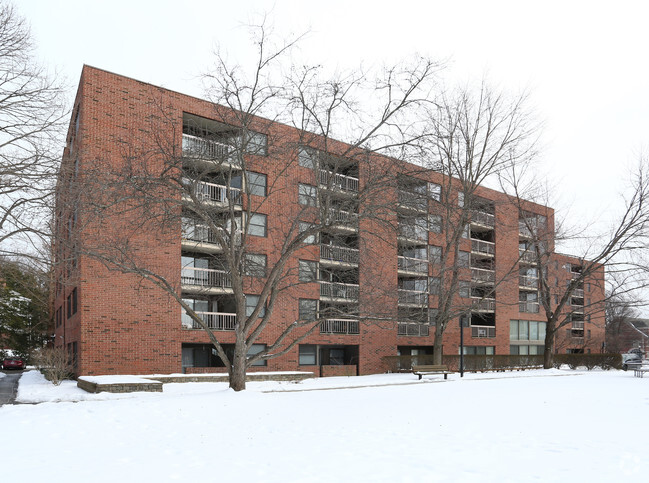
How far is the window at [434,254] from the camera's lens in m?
36.9

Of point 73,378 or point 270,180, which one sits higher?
point 270,180

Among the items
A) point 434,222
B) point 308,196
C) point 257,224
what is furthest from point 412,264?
point 308,196

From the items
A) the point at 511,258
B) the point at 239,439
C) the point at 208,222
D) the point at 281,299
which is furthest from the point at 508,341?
the point at 239,439

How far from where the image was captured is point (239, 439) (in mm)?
9227

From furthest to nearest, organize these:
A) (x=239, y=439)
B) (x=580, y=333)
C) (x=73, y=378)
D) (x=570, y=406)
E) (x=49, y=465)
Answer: (x=580, y=333), (x=73, y=378), (x=570, y=406), (x=239, y=439), (x=49, y=465)

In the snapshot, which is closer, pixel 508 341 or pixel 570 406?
pixel 570 406

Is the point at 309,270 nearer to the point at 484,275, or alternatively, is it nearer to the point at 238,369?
the point at 238,369

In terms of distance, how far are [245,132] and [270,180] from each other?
14861mm

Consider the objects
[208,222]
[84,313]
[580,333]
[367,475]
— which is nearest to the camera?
[367,475]

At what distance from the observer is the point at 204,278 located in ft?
95.2

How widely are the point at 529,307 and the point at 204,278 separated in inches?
1284

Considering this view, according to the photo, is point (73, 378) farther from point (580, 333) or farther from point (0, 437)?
point (580, 333)

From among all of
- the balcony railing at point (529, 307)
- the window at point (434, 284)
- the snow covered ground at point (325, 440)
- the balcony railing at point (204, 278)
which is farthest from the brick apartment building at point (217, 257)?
the balcony railing at point (529, 307)

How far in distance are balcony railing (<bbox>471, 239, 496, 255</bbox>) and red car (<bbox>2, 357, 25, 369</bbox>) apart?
37587mm
